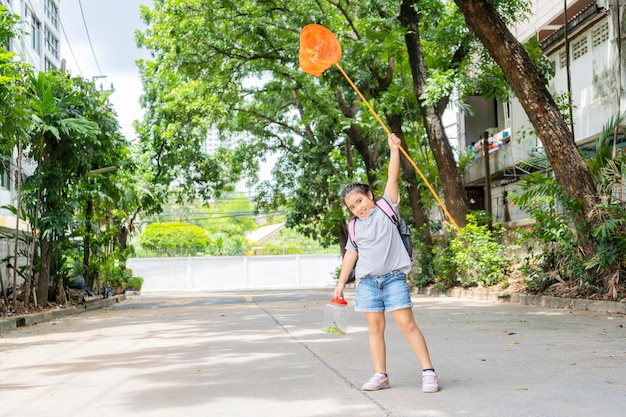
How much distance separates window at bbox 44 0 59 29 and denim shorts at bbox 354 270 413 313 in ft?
150

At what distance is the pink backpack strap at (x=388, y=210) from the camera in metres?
5.87

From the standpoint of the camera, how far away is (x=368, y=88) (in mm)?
23938

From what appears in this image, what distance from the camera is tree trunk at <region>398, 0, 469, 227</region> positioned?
20.9m

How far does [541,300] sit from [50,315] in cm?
954

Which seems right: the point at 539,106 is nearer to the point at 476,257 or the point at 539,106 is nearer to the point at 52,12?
the point at 476,257

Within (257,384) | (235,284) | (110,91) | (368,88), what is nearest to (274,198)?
(235,284)

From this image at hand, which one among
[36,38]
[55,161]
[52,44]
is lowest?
[55,161]

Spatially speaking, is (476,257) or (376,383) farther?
(476,257)

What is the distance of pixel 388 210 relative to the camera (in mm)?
5906

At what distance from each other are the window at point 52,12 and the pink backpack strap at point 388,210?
150 feet

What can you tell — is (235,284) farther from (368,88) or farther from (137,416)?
(137,416)

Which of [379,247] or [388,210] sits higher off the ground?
[388,210]

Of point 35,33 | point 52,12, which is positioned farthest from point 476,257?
point 52,12

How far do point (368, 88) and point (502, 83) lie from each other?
4528 mm
